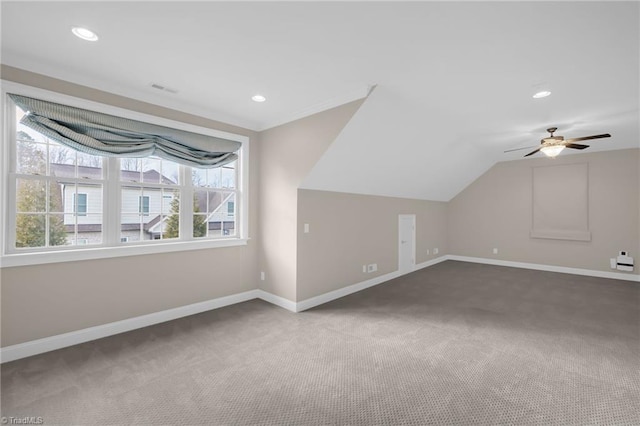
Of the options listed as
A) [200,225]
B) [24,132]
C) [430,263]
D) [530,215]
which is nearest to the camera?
[24,132]

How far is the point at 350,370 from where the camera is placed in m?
2.37

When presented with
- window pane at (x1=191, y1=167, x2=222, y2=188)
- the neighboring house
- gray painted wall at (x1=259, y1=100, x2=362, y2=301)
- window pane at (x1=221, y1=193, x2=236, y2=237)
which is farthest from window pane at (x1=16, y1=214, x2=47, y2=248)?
gray painted wall at (x1=259, y1=100, x2=362, y2=301)

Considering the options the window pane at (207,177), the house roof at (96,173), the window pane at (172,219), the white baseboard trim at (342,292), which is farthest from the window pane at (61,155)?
the white baseboard trim at (342,292)

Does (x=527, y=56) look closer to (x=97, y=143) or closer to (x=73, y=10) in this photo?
(x=73, y=10)

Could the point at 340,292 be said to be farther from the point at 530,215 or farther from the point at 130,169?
the point at 530,215

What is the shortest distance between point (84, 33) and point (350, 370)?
3.33 m

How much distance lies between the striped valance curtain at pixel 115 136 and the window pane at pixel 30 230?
→ 75 centimetres

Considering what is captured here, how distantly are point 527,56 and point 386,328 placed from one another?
2925mm

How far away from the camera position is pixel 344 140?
3.36 m

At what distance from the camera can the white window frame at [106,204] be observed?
243 centimetres

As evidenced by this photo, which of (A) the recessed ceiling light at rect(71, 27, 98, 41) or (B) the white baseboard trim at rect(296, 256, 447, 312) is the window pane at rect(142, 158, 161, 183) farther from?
(B) the white baseboard trim at rect(296, 256, 447, 312)

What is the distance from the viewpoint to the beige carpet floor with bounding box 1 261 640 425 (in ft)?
6.20

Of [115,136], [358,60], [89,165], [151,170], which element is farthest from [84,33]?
[358,60]

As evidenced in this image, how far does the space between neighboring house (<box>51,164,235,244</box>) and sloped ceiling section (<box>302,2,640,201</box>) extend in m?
1.48
